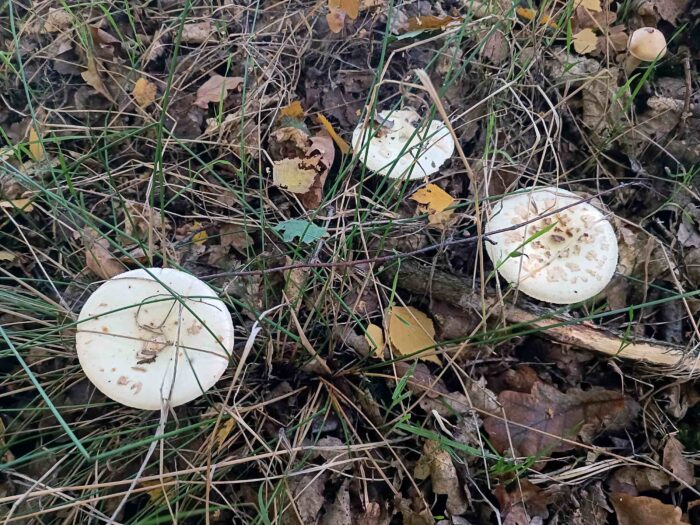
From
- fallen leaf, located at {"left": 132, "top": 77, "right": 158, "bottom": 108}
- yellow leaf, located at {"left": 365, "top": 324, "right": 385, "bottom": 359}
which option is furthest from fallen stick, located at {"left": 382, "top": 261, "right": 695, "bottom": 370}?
fallen leaf, located at {"left": 132, "top": 77, "right": 158, "bottom": 108}

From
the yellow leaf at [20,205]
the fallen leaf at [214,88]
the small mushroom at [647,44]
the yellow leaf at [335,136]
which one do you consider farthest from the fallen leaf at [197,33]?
the small mushroom at [647,44]

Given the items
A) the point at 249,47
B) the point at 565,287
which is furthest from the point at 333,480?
the point at 249,47

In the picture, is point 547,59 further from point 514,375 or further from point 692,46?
point 514,375

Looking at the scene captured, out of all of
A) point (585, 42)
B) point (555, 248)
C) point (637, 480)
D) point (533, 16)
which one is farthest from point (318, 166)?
point (637, 480)

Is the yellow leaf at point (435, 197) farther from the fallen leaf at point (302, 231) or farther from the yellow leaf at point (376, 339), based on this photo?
the yellow leaf at point (376, 339)

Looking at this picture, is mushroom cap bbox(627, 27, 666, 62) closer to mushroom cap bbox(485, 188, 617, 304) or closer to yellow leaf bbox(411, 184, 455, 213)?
mushroom cap bbox(485, 188, 617, 304)

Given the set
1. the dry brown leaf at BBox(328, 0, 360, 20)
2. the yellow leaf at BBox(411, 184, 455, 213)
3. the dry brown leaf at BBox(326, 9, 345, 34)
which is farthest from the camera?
the dry brown leaf at BBox(326, 9, 345, 34)
